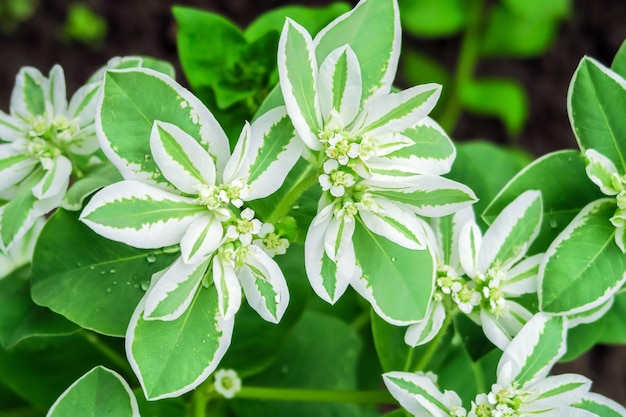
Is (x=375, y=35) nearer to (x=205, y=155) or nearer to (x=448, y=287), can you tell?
(x=205, y=155)

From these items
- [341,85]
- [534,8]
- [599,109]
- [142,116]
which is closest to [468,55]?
[534,8]

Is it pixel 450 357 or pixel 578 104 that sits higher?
pixel 578 104

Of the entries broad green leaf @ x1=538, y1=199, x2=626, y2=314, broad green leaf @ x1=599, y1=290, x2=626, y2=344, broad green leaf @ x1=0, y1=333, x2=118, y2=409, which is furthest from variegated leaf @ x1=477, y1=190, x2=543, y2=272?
broad green leaf @ x1=0, y1=333, x2=118, y2=409

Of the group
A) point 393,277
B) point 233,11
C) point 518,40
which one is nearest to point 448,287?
point 393,277

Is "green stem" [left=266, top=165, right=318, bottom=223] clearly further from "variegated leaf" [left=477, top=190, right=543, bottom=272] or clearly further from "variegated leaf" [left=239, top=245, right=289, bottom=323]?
"variegated leaf" [left=477, top=190, right=543, bottom=272]

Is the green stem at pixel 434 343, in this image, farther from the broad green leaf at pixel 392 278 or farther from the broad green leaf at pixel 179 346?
the broad green leaf at pixel 179 346
